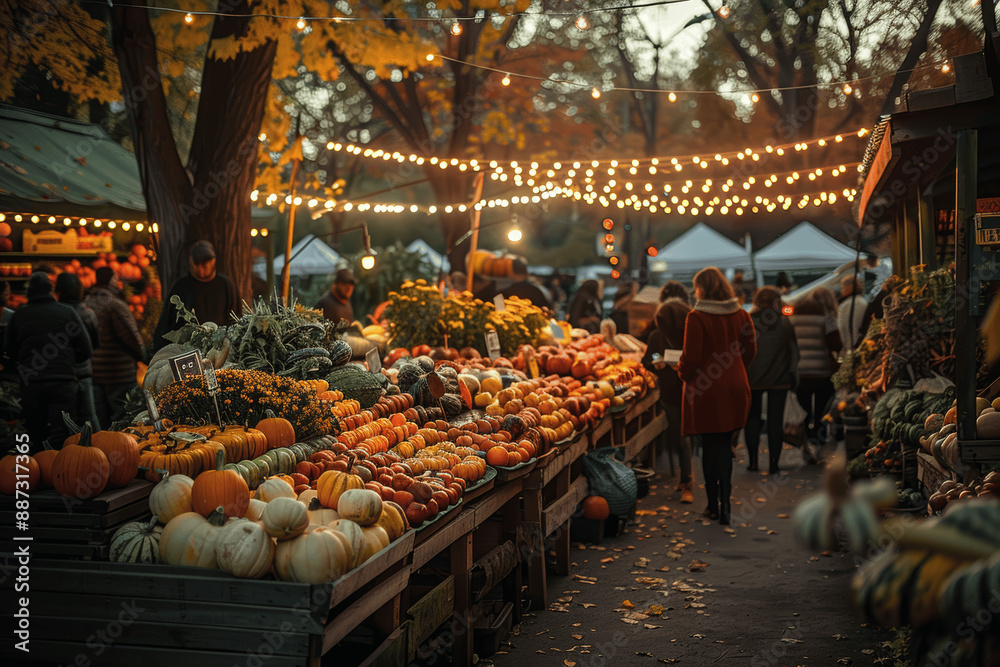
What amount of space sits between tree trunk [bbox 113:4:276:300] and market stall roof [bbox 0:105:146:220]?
3362 mm

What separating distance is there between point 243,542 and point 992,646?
7.23 feet

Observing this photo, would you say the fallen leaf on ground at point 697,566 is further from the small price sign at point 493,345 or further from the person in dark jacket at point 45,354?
the person in dark jacket at point 45,354

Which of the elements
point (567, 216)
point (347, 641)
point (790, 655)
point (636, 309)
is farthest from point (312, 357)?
point (567, 216)

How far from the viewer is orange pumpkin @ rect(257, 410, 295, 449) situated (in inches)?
159

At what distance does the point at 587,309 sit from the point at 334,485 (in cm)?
963

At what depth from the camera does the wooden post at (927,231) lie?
6.51 metres

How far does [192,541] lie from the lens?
2.99 m

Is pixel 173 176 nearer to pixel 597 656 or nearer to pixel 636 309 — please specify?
pixel 597 656

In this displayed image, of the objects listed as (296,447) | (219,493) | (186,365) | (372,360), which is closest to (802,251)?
(372,360)

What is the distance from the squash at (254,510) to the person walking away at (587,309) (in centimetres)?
951

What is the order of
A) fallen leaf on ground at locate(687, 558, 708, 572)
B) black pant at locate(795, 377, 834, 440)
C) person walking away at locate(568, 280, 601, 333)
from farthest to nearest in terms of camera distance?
person walking away at locate(568, 280, 601, 333) → black pant at locate(795, 377, 834, 440) → fallen leaf on ground at locate(687, 558, 708, 572)

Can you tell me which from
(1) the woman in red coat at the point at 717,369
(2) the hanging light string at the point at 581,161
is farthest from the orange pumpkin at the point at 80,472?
(2) the hanging light string at the point at 581,161

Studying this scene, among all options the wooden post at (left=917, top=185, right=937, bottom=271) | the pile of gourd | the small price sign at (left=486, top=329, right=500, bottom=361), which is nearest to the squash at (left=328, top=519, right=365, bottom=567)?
the pile of gourd

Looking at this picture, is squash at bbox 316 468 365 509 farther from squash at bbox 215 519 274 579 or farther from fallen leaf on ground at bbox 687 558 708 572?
fallen leaf on ground at bbox 687 558 708 572
